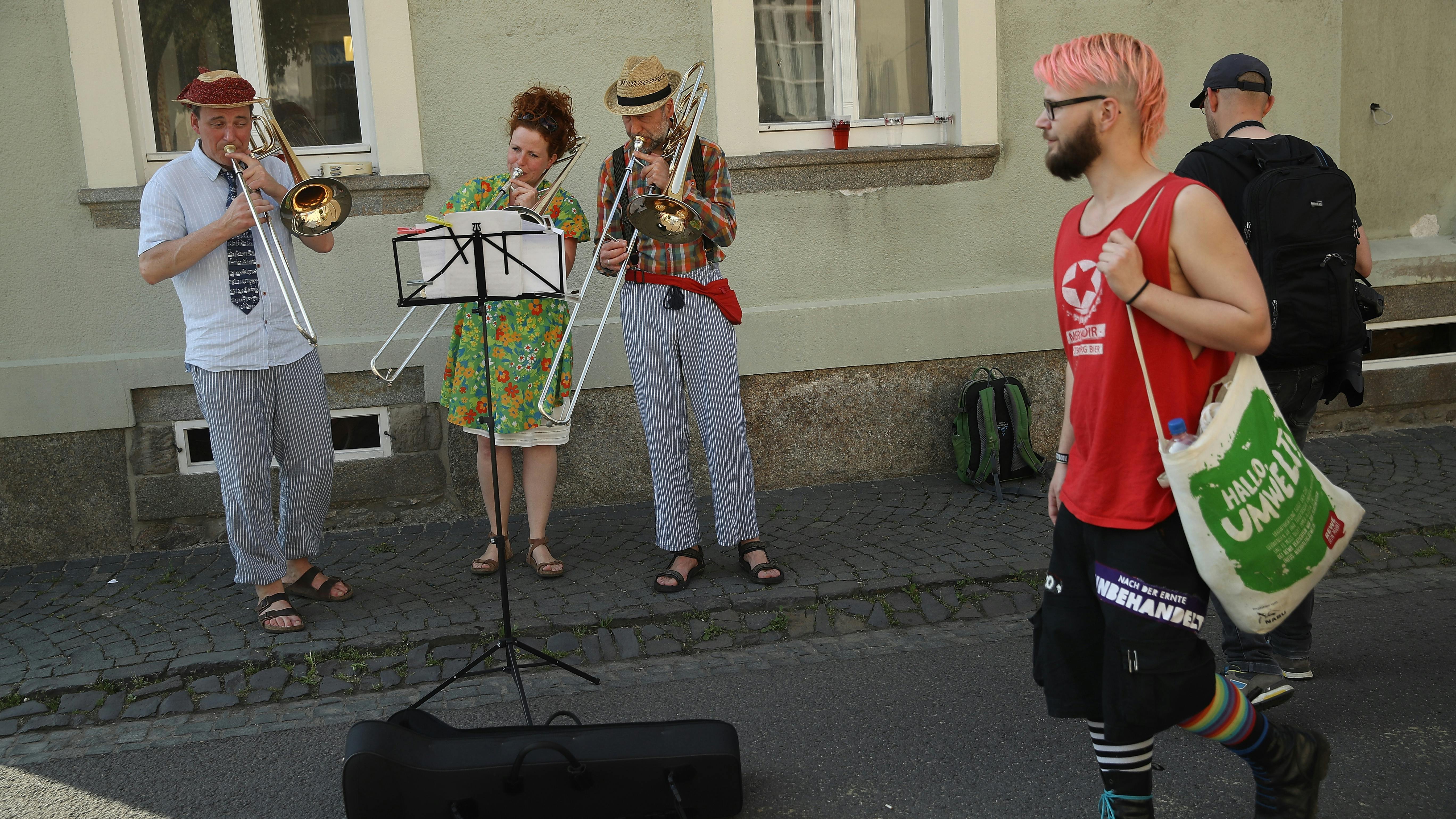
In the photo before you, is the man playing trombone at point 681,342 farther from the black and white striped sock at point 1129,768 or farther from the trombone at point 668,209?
the black and white striped sock at point 1129,768

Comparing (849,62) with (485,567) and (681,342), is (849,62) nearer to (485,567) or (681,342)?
(681,342)

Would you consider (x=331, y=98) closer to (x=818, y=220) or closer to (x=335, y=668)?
(x=818, y=220)

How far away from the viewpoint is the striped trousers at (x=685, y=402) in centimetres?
469

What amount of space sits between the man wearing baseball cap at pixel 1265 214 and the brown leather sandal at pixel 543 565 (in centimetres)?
270

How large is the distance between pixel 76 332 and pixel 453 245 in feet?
9.55

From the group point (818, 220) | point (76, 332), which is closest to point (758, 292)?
point (818, 220)

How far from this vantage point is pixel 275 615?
14.5 feet

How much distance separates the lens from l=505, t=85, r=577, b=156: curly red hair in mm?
4680

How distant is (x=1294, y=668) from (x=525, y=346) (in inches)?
124

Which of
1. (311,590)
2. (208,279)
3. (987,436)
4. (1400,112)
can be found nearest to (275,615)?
(311,590)

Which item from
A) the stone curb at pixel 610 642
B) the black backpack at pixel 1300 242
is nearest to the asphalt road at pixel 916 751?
the stone curb at pixel 610 642

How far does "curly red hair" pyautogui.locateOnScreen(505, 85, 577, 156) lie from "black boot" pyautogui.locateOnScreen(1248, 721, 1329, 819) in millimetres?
3491

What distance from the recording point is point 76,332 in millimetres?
5582

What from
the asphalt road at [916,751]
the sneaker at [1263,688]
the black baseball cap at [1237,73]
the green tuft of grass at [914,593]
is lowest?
the asphalt road at [916,751]
